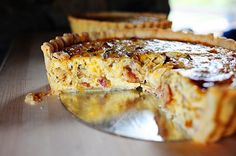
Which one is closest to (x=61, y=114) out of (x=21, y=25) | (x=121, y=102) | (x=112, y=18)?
(x=121, y=102)

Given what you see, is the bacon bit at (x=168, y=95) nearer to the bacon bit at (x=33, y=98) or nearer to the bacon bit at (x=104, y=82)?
the bacon bit at (x=104, y=82)

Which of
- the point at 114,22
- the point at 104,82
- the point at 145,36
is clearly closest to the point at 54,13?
the point at 114,22

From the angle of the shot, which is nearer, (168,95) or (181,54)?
Answer: (168,95)

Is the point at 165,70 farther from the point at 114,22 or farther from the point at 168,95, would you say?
the point at 114,22

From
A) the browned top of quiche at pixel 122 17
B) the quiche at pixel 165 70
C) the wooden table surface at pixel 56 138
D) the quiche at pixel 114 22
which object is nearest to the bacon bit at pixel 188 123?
the quiche at pixel 165 70

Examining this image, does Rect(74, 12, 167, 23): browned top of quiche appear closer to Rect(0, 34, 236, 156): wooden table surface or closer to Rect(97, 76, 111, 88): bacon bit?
Rect(97, 76, 111, 88): bacon bit
